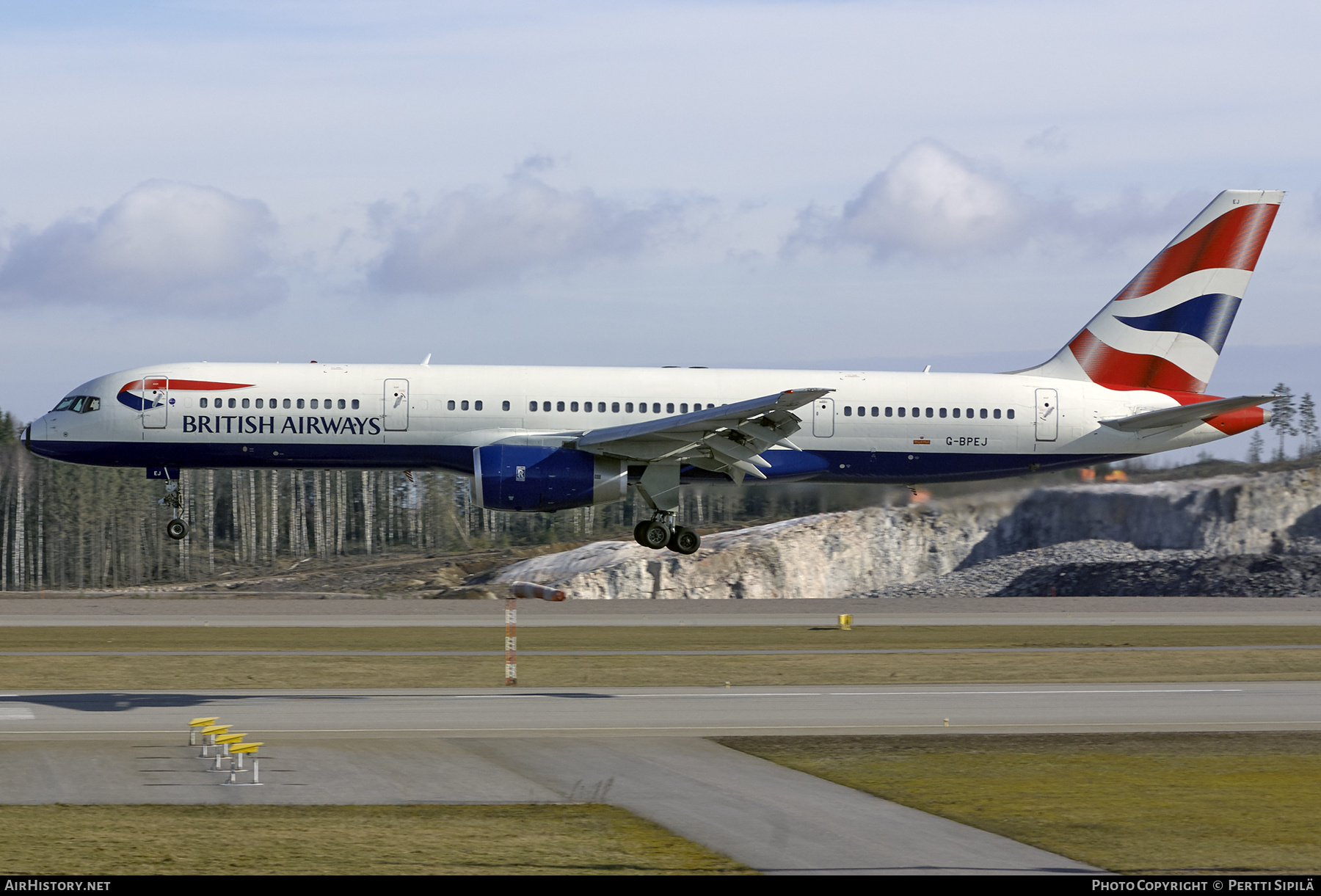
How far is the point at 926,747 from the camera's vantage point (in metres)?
23.6

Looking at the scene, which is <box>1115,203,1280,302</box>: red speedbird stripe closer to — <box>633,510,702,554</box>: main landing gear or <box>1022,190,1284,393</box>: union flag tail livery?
<box>1022,190,1284,393</box>: union flag tail livery

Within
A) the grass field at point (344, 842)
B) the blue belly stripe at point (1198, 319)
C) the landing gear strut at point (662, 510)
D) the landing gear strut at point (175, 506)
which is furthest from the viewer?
the blue belly stripe at point (1198, 319)

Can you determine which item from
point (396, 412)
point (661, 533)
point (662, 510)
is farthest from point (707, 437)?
point (396, 412)

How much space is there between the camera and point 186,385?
38.3 meters

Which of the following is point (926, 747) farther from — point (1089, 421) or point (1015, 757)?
point (1089, 421)

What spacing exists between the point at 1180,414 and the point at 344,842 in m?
30.2

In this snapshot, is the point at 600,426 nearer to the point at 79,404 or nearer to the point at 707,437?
the point at 707,437

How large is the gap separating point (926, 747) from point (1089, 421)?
19751mm

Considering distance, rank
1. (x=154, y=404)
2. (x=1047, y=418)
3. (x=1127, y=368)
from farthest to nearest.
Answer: (x=1127, y=368) → (x=1047, y=418) → (x=154, y=404)

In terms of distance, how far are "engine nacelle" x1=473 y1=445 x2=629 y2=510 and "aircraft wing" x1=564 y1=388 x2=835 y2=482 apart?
43cm

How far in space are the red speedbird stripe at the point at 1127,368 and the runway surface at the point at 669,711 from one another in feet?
40.8

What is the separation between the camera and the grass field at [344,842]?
48.3ft

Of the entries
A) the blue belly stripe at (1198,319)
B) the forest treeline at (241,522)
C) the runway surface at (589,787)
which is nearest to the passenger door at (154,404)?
the runway surface at (589,787)

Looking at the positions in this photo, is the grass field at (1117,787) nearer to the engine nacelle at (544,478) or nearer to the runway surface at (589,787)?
the runway surface at (589,787)
